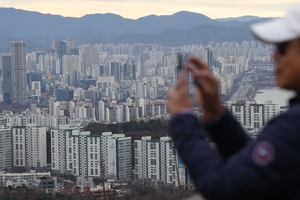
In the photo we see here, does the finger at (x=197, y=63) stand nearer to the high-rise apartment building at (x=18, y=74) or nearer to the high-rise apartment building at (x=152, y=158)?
the high-rise apartment building at (x=152, y=158)

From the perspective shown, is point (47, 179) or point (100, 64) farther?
point (100, 64)

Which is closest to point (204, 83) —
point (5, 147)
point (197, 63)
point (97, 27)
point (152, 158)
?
point (197, 63)

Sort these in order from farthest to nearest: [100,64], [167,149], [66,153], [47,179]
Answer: [100,64] → [66,153] → [167,149] → [47,179]

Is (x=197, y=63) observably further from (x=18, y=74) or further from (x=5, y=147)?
(x=18, y=74)

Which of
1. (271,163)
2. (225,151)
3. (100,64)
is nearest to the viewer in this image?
(271,163)

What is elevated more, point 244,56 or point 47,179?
point 244,56

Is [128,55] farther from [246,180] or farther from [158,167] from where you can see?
[246,180]

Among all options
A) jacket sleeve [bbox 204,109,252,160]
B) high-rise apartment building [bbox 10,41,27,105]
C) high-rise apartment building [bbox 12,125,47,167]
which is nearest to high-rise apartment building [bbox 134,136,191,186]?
high-rise apartment building [bbox 12,125,47,167]

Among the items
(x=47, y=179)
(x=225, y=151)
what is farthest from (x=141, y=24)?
(x=225, y=151)

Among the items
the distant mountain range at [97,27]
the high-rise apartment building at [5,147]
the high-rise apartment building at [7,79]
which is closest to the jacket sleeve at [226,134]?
the high-rise apartment building at [5,147]
